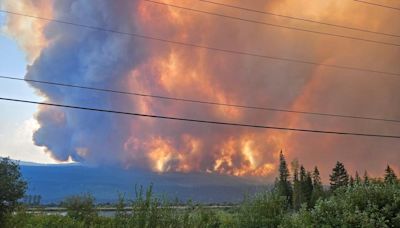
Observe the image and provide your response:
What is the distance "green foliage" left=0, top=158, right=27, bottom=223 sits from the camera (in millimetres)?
19578

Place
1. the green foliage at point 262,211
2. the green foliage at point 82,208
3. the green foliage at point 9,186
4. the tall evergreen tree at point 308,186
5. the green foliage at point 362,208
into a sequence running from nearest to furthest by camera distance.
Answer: the green foliage at point 362,208
the green foliage at point 9,186
the green foliage at point 262,211
the green foliage at point 82,208
the tall evergreen tree at point 308,186

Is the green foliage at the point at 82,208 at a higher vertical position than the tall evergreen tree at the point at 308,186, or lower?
lower

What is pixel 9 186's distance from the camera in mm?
19703

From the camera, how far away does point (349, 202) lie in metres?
19.3

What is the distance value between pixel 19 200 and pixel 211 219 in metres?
8.77

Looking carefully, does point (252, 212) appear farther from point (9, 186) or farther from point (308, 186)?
point (308, 186)

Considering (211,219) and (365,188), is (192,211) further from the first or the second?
(365,188)

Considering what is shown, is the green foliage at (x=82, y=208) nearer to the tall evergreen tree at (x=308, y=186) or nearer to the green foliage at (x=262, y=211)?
the green foliage at (x=262, y=211)

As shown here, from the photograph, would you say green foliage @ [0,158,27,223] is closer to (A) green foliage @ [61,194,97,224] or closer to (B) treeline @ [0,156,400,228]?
(B) treeline @ [0,156,400,228]

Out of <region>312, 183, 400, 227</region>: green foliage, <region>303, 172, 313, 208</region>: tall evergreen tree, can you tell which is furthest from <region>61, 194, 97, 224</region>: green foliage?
<region>303, 172, 313, 208</region>: tall evergreen tree

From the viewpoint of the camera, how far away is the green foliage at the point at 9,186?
19.6m

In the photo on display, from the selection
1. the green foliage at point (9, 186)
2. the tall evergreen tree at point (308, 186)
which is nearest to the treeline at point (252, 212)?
the green foliage at point (9, 186)

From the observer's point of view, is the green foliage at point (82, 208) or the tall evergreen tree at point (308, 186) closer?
the green foliage at point (82, 208)

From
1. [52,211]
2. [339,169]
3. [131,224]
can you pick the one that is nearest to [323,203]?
[131,224]
